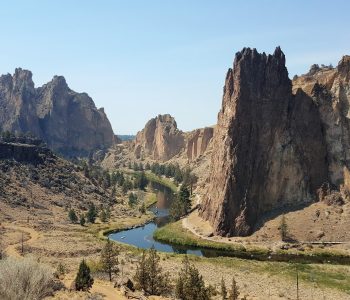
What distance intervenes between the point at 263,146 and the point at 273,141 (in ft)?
11.0

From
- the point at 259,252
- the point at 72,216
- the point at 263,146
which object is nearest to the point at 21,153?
the point at 72,216

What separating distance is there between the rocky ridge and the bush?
76659 mm

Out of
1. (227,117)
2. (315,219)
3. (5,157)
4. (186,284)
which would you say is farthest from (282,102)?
(5,157)

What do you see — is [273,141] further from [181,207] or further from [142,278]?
[142,278]

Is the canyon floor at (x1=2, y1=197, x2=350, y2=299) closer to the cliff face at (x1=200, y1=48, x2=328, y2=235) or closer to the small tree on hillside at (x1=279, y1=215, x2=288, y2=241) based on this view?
the cliff face at (x1=200, y1=48, x2=328, y2=235)

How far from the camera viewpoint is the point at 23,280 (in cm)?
Answer: 4628

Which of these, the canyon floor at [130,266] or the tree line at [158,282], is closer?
the tree line at [158,282]

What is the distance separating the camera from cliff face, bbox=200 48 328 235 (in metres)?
126

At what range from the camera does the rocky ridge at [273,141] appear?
12669 cm

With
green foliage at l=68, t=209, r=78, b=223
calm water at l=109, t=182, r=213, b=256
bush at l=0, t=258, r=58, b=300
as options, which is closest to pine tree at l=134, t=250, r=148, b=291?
bush at l=0, t=258, r=58, b=300

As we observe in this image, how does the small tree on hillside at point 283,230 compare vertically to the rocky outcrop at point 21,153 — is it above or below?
below

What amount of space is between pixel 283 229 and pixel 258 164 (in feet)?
76.8

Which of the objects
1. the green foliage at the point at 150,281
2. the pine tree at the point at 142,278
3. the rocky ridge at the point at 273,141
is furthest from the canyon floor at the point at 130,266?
the rocky ridge at the point at 273,141

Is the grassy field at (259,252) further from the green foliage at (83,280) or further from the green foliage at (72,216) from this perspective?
the green foliage at (83,280)
